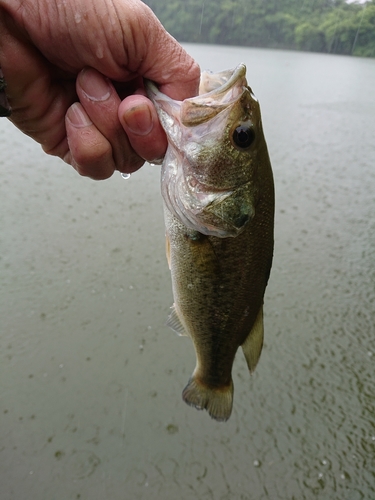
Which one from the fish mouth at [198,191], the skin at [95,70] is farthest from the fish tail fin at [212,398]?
the skin at [95,70]

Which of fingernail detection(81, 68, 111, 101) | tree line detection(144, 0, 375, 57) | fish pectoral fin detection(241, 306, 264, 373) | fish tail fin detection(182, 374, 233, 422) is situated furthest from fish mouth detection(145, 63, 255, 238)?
tree line detection(144, 0, 375, 57)

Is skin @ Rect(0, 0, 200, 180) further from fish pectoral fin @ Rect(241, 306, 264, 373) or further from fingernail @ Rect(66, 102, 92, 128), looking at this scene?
fish pectoral fin @ Rect(241, 306, 264, 373)

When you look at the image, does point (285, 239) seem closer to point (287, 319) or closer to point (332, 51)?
point (287, 319)

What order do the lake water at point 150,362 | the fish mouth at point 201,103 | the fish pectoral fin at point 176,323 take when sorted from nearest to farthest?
1. the fish mouth at point 201,103
2. the fish pectoral fin at point 176,323
3. the lake water at point 150,362

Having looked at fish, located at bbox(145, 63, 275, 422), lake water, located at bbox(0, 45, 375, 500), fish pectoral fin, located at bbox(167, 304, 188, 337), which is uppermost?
fish, located at bbox(145, 63, 275, 422)

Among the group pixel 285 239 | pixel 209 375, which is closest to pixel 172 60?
pixel 209 375

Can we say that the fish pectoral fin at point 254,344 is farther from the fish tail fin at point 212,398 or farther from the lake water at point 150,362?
the lake water at point 150,362
